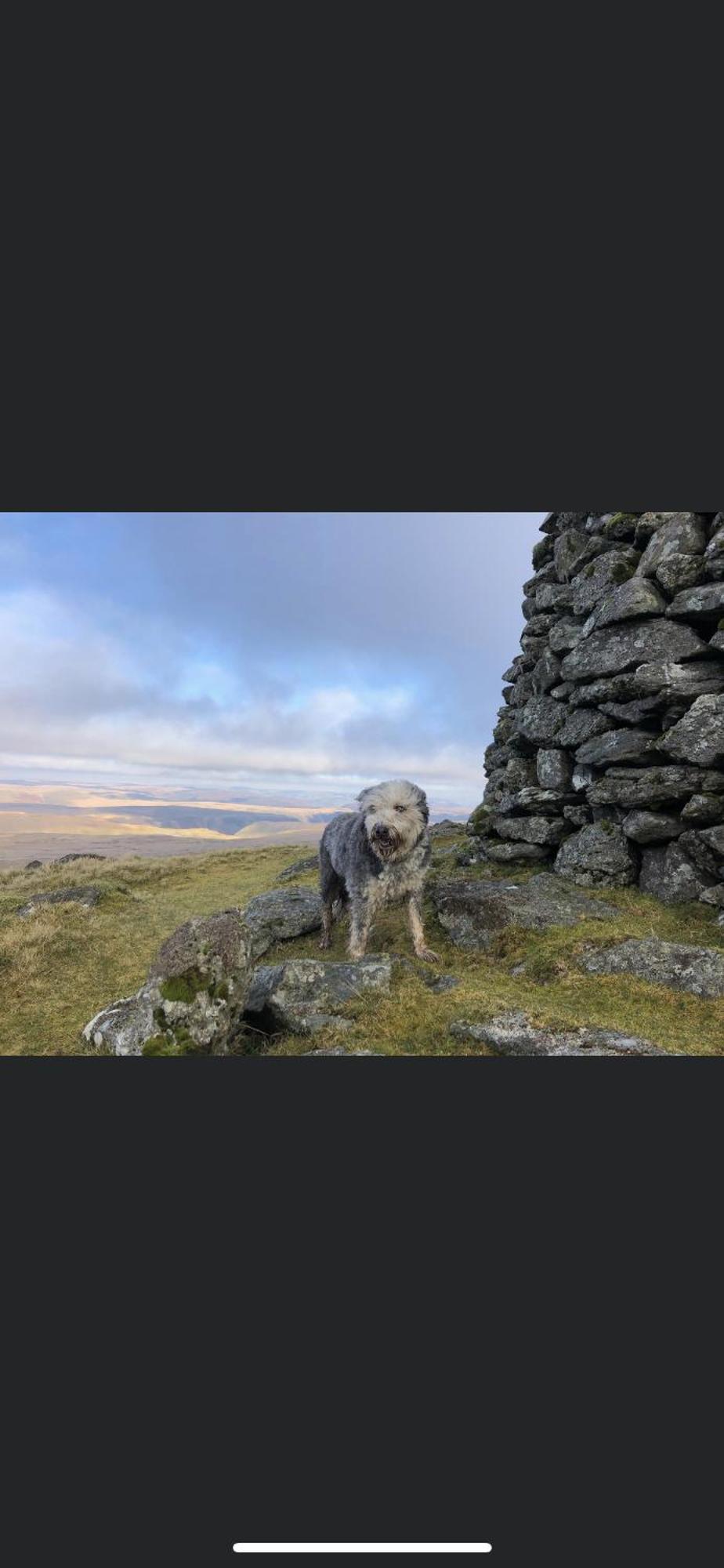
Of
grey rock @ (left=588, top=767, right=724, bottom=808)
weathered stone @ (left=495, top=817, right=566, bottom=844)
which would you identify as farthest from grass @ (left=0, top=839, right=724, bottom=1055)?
grey rock @ (left=588, top=767, right=724, bottom=808)

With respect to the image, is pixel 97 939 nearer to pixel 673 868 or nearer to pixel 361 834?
pixel 361 834

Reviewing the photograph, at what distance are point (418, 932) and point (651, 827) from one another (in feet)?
21.6

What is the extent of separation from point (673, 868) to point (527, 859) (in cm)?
431

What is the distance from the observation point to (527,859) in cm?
1702

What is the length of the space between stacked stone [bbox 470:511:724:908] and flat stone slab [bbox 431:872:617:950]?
187 cm

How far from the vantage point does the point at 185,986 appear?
701 centimetres

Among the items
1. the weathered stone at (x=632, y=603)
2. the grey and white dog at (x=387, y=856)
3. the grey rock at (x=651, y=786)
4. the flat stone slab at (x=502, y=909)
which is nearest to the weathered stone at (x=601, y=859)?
the grey rock at (x=651, y=786)

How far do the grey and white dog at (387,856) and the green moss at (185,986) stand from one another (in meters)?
3.93

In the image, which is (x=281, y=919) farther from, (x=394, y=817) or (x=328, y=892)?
(x=394, y=817)

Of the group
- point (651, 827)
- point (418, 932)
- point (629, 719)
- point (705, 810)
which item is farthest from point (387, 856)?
point (629, 719)

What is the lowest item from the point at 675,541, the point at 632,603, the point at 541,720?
the point at 541,720

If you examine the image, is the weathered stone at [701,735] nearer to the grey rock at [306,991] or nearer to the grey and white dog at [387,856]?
the grey and white dog at [387,856]

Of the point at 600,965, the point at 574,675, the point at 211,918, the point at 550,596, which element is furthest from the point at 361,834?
the point at 550,596

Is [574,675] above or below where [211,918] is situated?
above
